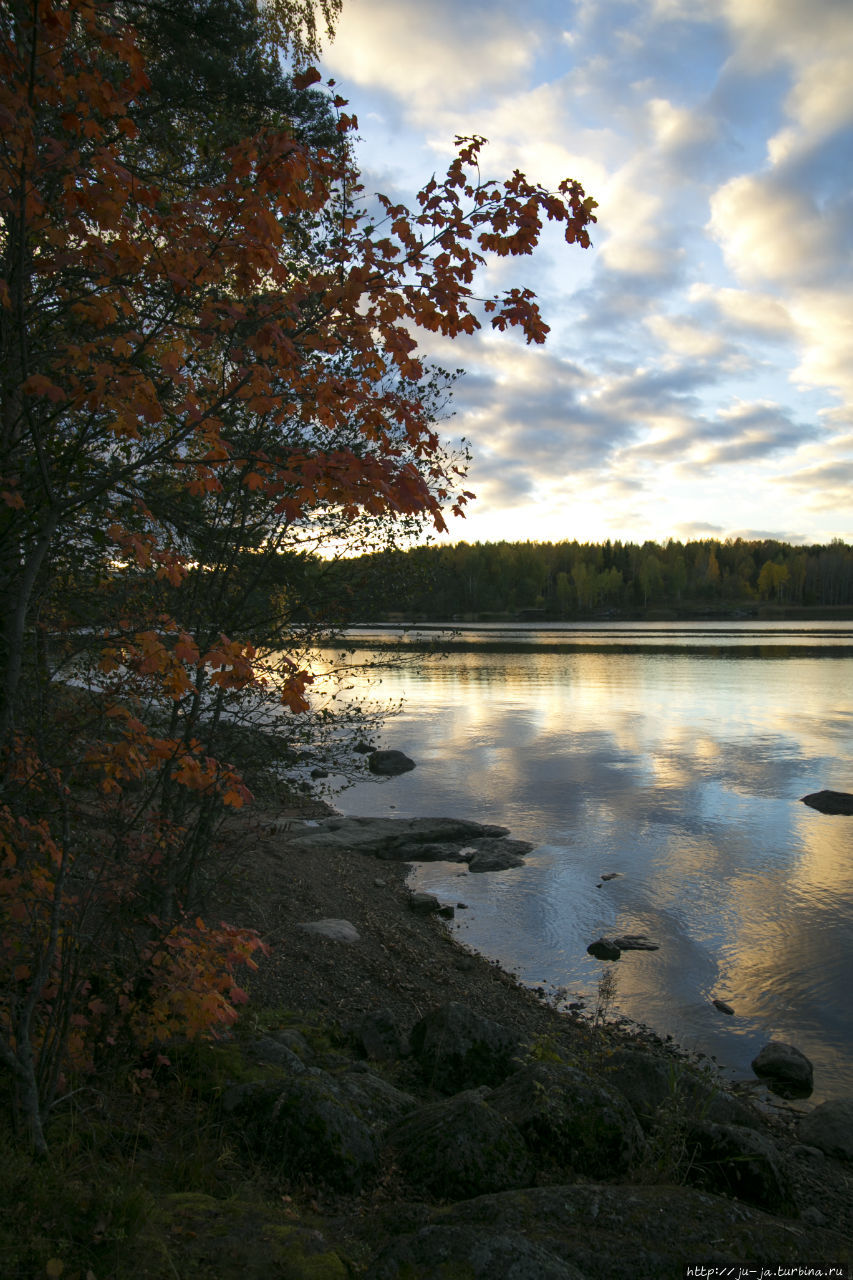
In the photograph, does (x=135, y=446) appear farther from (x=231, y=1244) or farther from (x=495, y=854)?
(x=495, y=854)

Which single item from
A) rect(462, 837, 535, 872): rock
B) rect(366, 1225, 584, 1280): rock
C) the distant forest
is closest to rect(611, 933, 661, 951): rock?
rect(462, 837, 535, 872): rock

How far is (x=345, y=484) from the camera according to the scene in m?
4.30

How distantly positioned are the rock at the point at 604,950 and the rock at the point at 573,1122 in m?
6.77

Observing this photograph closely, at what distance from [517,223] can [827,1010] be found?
11421mm

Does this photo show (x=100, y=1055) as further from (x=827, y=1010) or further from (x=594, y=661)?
(x=594, y=661)

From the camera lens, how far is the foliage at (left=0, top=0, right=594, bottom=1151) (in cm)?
434

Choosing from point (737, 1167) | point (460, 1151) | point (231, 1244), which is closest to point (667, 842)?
point (737, 1167)

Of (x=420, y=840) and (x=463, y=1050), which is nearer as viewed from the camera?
(x=463, y=1050)

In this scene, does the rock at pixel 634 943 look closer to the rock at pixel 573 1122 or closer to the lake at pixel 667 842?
the lake at pixel 667 842

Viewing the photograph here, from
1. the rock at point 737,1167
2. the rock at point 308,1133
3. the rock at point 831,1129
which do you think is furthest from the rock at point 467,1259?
the rock at point 831,1129

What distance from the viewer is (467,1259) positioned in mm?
4086

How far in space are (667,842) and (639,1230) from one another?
52.2ft

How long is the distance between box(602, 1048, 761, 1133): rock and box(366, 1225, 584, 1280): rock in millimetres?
3007

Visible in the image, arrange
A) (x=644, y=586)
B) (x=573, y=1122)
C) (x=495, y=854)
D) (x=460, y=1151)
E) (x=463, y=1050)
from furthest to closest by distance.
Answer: (x=644, y=586), (x=495, y=854), (x=463, y=1050), (x=573, y=1122), (x=460, y=1151)
